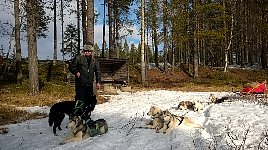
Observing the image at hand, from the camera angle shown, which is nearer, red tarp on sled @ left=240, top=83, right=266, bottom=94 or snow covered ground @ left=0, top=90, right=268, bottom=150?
snow covered ground @ left=0, top=90, right=268, bottom=150

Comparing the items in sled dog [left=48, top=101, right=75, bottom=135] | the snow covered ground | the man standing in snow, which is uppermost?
the man standing in snow

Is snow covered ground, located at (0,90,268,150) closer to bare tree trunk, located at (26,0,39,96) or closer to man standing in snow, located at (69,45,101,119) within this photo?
man standing in snow, located at (69,45,101,119)

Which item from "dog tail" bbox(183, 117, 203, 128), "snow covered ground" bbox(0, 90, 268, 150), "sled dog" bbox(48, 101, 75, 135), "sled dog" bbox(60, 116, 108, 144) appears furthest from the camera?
"sled dog" bbox(48, 101, 75, 135)

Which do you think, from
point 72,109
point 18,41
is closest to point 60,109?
point 72,109

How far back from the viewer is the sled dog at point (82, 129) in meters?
7.89

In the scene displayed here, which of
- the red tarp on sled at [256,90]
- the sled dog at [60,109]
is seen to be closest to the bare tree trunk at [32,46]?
the sled dog at [60,109]

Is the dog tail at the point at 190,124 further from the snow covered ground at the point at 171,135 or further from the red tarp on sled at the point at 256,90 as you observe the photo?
the red tarp on sled at the point at 256,90

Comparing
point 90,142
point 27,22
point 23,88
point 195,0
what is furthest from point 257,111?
point 195,0

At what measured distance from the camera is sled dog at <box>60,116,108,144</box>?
7.89m

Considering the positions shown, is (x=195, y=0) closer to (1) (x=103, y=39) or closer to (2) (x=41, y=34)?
(1) (x=103, y=39)

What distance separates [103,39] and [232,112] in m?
33.3

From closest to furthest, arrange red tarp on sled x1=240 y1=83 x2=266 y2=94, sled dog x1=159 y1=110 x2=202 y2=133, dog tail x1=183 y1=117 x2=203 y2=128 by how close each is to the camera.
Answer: sled dog x1=159 y1=110 x2=202 y2=133
dog tail x1=183 y1=117 x2=203 y2=128
red tarp on sled x1=240 y1=83 x2=266 y2=94

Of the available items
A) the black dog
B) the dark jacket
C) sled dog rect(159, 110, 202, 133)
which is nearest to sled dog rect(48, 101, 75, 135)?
the black dog

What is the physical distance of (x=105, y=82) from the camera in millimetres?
26766
